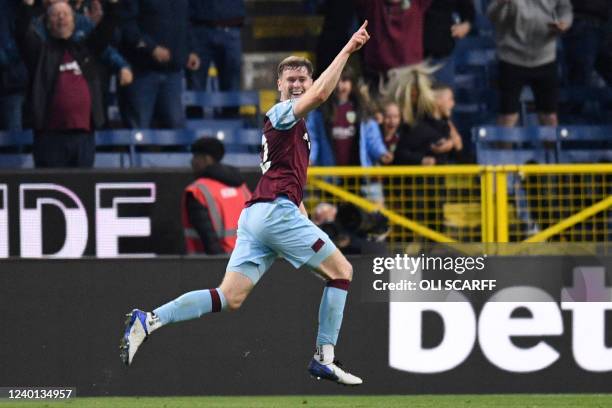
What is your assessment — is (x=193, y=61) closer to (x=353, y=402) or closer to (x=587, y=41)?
(x=587, y=41)

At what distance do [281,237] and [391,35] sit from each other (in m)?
5.59

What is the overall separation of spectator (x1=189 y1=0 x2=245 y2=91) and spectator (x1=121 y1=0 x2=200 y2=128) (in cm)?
22

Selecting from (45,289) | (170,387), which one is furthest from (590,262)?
(45,289)

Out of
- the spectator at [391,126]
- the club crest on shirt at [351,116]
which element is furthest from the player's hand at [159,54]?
the spectator at [391,126]

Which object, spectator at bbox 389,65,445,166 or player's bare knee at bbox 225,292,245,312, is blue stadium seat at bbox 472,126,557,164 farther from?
player's bare knee at bbox 225,292,245,312

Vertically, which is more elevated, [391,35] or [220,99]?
[391,35]

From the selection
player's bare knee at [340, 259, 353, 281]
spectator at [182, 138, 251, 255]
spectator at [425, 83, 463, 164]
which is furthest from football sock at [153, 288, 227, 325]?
spectator at [425, 83, 463, 164]

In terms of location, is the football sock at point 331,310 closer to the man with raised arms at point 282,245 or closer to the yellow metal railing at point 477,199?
the man with raised arms at point 282,245

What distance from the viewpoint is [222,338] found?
9.53 meters

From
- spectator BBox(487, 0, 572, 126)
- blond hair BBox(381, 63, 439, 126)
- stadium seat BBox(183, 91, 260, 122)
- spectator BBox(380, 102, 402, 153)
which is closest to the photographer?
spectator BBox(380, 102, 402, 153)

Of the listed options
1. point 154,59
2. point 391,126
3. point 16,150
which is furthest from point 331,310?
point 16,150

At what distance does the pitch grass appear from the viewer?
8688 millimetres

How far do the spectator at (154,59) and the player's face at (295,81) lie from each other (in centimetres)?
548

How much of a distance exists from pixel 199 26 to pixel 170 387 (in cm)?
471
